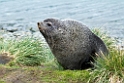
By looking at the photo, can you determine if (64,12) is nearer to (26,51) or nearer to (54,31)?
(26,51)

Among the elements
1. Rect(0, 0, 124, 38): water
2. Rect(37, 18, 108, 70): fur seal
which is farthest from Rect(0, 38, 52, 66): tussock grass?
Rect(0, 0, 124, 38): water

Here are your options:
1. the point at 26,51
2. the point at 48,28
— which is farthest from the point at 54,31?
the point at 26,51

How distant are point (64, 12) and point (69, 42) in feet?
55.8

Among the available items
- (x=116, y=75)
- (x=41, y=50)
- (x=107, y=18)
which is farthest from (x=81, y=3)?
(x=116, y=75)

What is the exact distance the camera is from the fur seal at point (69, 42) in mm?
8539

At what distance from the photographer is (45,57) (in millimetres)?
12117

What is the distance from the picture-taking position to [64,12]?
2545 cm

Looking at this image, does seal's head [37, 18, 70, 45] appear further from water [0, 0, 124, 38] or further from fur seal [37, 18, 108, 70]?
water [0, 0, 124, 38]

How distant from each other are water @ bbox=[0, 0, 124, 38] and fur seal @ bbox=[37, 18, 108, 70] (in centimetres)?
1026

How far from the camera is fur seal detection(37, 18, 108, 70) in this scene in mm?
8539

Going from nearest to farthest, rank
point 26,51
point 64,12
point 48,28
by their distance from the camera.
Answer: point 48,28, point 26,51, point 64,12

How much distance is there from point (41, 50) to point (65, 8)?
1474 cm

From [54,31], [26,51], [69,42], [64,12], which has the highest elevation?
[54,31]

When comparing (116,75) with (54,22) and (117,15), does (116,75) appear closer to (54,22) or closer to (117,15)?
(54,22)
